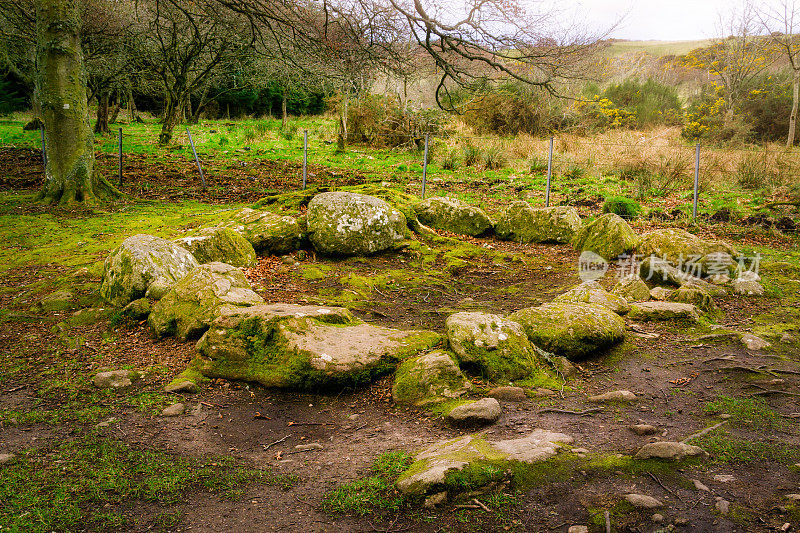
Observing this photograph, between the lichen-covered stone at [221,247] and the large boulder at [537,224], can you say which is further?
the large boulder at [537,224]

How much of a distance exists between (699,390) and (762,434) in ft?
2.53

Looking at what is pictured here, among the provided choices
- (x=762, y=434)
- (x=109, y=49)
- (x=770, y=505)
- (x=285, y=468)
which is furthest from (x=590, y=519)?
(x=109, y=49)

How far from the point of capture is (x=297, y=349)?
12.8 feet

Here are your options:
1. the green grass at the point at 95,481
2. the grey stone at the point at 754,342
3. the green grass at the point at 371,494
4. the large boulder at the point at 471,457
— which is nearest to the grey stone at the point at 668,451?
the large boulder at the point at 471,457

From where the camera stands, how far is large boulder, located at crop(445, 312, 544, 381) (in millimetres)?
3891

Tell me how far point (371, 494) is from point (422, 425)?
84 cm

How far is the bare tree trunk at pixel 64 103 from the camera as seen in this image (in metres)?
8.43

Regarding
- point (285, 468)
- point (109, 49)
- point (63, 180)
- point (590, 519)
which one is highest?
point (109, 49)

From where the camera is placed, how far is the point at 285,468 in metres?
2.86

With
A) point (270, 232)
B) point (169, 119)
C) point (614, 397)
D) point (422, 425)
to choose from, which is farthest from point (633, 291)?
point (169, 119)

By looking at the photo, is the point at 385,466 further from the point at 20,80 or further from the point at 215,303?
the point at 20,80

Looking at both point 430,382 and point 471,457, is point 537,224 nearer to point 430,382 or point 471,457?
point 430,382

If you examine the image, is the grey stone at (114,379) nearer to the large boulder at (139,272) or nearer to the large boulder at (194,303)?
the large boulder at (194,303)

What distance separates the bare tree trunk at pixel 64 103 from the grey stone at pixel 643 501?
9.97 meters
